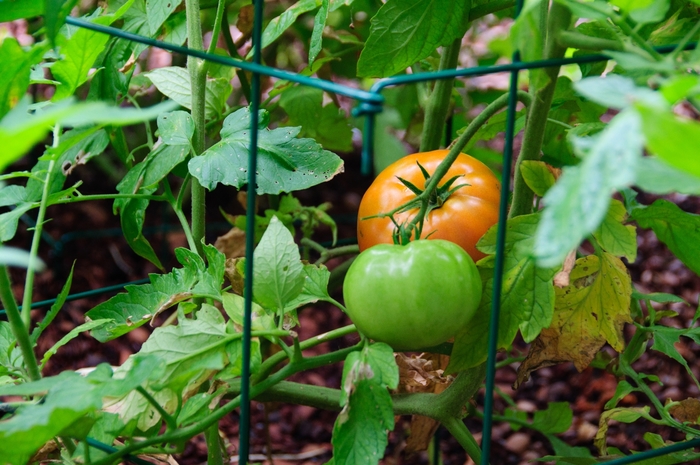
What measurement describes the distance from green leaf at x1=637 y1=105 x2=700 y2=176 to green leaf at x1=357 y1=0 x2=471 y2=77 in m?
0.43

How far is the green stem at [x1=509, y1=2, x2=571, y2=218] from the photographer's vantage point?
581mm

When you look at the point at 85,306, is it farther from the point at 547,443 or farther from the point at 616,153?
the point at 616,153

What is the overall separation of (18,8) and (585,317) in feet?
1.87

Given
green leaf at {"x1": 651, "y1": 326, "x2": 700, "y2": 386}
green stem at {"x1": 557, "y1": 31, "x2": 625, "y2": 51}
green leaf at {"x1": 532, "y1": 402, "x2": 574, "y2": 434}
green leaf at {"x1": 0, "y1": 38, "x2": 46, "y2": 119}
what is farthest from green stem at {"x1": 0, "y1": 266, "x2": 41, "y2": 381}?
green leaf at {"x1": 532, "y1": 402, "x2": 574, "y2": 434}

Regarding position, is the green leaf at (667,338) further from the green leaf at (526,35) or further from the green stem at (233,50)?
the green stem at (233,50)

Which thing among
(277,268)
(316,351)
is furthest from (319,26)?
(316,351)

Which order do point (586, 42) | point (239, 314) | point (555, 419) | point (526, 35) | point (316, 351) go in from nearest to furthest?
point (526, 35)
point (586, 42)
point (239, 314)
point (555, 419)
point (316, 351)

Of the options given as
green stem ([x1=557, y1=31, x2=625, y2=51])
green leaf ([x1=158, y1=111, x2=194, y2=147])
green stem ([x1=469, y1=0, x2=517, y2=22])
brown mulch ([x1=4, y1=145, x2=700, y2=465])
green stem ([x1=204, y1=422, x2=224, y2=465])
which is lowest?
brown mulch ([x1=4, y1=145, x2=700, y2=465])

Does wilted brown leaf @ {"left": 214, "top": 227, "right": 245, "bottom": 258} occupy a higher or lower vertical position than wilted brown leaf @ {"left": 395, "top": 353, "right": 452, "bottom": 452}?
higher

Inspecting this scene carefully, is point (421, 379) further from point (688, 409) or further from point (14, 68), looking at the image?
point (14, 68)

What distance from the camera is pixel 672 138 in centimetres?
30

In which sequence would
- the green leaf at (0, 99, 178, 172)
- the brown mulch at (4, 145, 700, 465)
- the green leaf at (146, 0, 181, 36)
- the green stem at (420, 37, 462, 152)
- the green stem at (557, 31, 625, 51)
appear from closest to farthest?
the green leaf at (0, 99, 178, 172)
the green stem at (557, 31, 625, 51)
the green leaf at (146, 0, 181, 36)
the green stem at (420, 37, 462, 152)
the brown mulch at (4, 145, 700, 465)

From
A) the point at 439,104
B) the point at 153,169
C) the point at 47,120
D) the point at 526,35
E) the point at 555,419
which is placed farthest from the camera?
the point at 555,419

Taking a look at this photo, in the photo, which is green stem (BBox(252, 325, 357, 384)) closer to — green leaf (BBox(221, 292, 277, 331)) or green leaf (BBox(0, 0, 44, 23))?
green leaf (BBox(221, 292, 277, 331))
